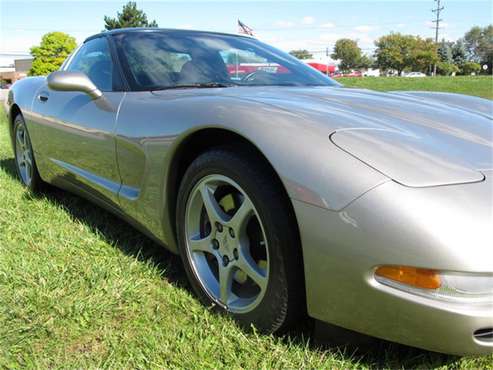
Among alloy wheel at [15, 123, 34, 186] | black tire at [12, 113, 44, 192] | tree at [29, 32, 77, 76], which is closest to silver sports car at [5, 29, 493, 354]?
black tire at [12, 113, 44, 192]

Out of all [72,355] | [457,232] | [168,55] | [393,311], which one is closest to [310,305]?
[393,311]

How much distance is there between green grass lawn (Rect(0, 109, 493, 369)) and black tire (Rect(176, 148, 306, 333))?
0.34 ft

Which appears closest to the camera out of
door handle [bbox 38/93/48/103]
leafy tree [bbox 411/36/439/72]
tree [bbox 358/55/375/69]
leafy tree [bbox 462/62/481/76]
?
door handle [bbox 38/93/48/103]

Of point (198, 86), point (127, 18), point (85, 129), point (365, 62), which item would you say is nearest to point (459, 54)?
point (365, 62)

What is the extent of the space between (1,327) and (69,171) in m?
1.36

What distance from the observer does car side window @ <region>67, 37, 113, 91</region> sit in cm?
281

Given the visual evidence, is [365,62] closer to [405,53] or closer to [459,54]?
[459,54]

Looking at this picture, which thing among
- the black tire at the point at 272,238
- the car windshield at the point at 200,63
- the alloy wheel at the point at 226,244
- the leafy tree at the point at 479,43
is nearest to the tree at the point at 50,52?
the car windshield at the point at 200,63

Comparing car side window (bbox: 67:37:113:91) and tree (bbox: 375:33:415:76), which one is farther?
tree (bbox: 375:33:415:76)

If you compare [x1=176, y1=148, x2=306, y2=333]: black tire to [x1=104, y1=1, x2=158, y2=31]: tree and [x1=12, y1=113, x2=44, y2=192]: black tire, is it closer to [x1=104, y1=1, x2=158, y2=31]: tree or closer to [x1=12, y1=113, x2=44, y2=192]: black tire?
[x1=12, y1=113, x2=44, y2=192]: black tire

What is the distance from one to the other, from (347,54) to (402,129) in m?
95.2

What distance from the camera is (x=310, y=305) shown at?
1554 mm

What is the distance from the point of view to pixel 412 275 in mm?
1340

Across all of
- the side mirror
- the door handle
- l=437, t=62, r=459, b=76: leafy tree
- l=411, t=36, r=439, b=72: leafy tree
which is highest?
l=411, t=36, r=439, b=72: leafy tree
